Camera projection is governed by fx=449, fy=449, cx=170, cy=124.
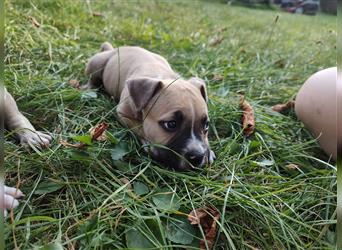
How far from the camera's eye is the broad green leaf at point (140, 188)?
9.85 feet

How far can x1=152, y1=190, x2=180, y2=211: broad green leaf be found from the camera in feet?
9.41

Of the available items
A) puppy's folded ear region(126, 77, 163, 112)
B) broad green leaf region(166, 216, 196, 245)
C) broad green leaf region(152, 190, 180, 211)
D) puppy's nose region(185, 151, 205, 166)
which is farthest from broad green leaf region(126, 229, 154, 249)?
puppy's folded ear region(126, 77, 163, 112)

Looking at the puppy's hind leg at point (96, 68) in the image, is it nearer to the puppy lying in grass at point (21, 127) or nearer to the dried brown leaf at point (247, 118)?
the puppy lying in grass at point (21, 127)

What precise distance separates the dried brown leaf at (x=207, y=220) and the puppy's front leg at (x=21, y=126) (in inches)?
49.1

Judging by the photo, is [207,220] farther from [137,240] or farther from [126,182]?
[126,182]

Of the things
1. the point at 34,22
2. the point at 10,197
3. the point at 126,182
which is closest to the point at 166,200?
the point at 126,182

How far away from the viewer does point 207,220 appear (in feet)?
9.34

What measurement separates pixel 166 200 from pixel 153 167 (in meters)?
0.40

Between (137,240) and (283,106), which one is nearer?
(137,240)

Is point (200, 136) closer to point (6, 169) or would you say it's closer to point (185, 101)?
point (185, 101)

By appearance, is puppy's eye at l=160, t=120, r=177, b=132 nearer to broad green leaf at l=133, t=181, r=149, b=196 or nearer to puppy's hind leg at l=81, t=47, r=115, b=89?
broad green leaf at l=133, t=181, r=149, b=196

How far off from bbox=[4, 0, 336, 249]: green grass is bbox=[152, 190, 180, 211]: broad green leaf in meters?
0.01

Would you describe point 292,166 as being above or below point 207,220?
below

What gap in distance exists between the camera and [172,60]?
588 cm
